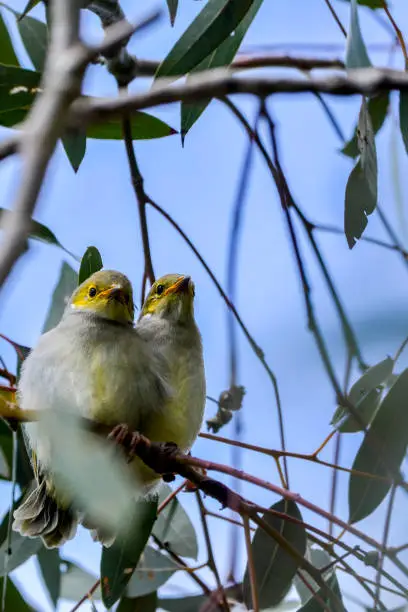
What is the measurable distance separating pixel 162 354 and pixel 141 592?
69 cm

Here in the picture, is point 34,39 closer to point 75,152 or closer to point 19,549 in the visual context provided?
point 75,152

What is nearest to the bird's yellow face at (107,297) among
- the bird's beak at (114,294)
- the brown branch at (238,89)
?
the bird's beak at (114,294)

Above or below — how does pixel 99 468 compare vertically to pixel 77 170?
below

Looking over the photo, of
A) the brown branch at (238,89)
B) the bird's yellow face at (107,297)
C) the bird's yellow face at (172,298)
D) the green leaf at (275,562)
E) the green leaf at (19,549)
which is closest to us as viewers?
the brown branch at (238,89)

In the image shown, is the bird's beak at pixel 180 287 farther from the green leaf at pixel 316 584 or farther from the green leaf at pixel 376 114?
the green leaf at pixel 316 584

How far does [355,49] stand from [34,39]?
55.2 inches

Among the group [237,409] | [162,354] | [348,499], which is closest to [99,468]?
[348,499]

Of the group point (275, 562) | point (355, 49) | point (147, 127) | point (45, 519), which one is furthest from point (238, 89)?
point (45, 519)

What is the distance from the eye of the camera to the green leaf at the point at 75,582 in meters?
2.62

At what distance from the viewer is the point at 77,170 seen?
2262 millimetres

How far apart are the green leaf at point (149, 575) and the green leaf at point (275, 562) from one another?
512 millimetres

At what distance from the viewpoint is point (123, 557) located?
2.30m

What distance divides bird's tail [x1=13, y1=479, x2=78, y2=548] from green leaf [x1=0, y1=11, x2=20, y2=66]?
1.24 meters

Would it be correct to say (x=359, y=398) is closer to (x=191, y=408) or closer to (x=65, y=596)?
(x=191, y=408)
